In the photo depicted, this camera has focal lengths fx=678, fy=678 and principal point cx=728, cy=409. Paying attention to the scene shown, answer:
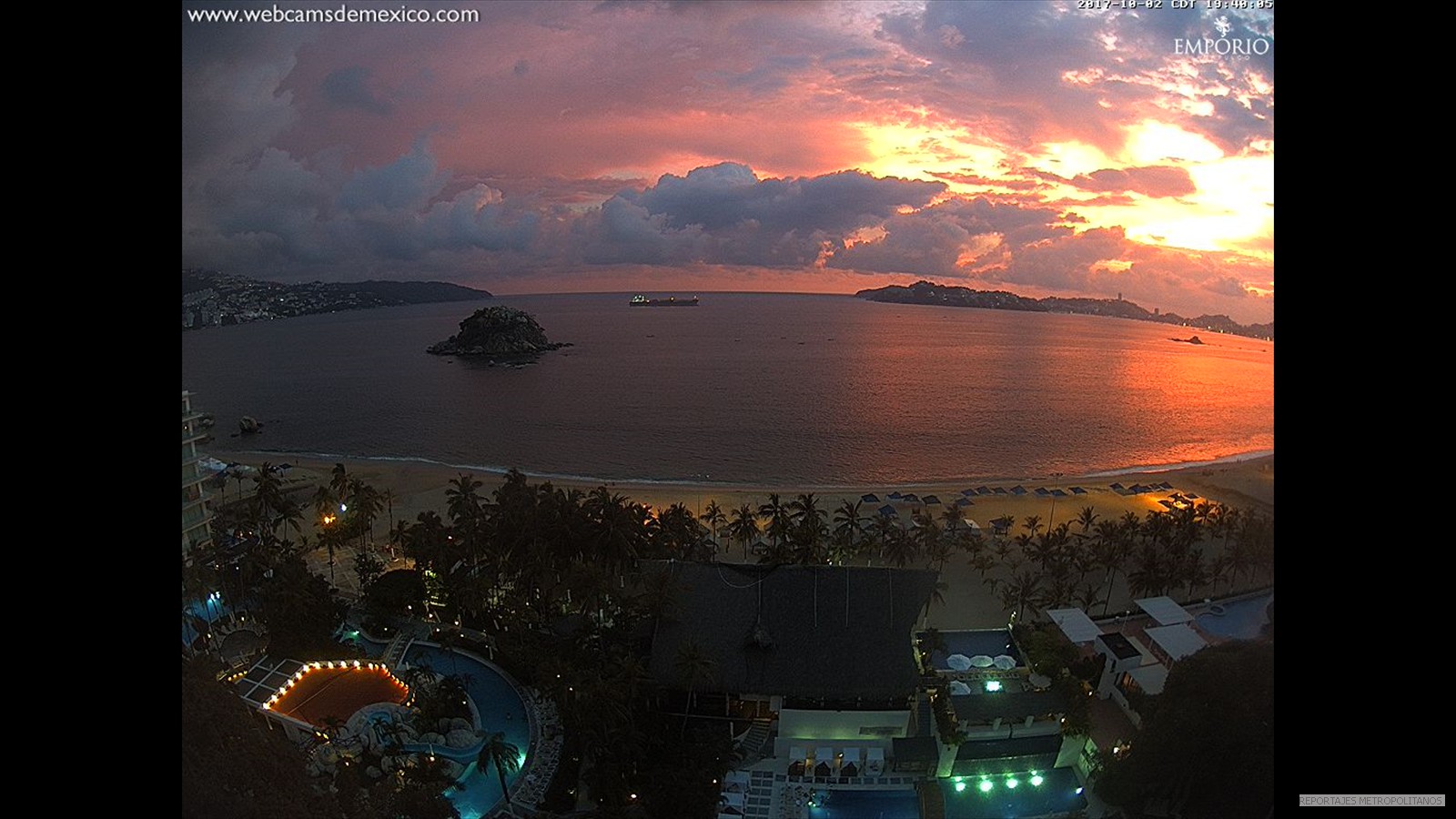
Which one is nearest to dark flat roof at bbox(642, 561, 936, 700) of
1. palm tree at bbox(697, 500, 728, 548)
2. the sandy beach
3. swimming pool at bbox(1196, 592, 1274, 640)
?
swimming pool at bbox(1196, 592, 1274, 640)

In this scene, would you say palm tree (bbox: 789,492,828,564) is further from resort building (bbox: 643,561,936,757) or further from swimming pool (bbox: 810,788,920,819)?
swimming pool (bbox: 810,788,920,819)

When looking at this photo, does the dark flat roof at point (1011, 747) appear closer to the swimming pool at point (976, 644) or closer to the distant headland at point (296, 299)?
the swimming pool at point (976, 644)

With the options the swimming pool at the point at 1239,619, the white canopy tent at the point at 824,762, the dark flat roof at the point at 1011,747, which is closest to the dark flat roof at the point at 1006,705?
the dark flat roof at the point at 1011,747

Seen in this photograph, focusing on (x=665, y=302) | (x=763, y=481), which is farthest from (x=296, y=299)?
(x=665, y=302)

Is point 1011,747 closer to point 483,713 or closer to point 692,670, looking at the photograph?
point 692,670
